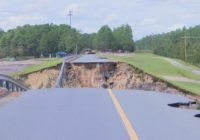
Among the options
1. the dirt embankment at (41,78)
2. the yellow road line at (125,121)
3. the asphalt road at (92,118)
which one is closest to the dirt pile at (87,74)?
the dirt embankment at (41,78)

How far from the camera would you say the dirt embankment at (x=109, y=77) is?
53659mm

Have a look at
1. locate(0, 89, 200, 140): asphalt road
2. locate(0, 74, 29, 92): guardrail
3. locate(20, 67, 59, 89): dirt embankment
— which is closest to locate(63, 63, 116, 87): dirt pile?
locate(20, 67, 59, 89): dirt embankment

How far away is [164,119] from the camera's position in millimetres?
11172

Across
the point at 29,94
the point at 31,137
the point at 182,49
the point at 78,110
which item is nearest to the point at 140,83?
the point at 29,94

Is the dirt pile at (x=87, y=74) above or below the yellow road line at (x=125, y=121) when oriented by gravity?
below

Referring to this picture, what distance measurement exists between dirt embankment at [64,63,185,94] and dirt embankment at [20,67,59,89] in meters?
1.58

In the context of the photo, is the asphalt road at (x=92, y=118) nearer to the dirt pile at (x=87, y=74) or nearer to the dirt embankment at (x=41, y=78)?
the dirt embankment at (x=41, y=78)

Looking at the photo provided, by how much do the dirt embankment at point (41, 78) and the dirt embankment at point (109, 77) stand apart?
5.17 ft

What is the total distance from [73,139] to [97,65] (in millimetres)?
51524

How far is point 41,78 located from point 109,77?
1044 cm

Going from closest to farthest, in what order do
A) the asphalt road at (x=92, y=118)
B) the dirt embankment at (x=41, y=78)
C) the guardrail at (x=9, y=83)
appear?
the asphalt road at (x=92, y=118), the guardrail at (x=9, y=83), the dirt embankment at (x=41, y=78)

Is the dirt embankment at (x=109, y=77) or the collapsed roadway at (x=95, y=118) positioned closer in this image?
the collapsed roadway at (x=95, y=118)

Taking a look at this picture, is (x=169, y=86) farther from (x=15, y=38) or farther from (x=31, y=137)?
(x=15, y=38)

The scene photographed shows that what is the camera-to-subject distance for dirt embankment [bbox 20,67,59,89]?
4734 centimetres
